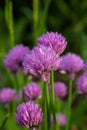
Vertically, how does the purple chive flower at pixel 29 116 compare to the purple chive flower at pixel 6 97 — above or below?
below

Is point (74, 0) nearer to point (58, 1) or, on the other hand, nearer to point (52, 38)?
point (58, 1)

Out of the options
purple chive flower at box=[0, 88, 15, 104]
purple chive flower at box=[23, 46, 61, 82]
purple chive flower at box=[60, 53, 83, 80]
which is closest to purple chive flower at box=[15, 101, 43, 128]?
purple chive flower at box=[23, 46, 61, 82]

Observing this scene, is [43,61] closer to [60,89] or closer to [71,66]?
[71,66]

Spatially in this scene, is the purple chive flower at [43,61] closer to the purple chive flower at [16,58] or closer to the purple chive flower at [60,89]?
the purple chive flower at [16,58]

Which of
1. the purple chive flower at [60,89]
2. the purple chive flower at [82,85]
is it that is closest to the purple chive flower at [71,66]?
the purple chive flower at [82,85]

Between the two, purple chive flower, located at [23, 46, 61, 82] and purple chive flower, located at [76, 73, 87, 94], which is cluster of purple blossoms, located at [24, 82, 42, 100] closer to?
purple chive flower, located at [76, 73, 87, 94]
